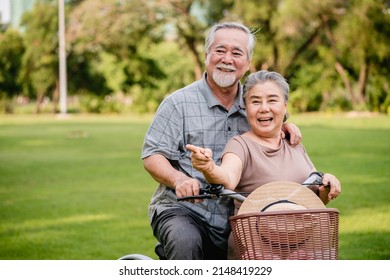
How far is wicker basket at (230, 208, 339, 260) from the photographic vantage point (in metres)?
2.79

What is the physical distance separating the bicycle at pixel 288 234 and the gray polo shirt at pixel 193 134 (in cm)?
55

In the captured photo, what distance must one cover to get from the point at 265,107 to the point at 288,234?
2.03ft

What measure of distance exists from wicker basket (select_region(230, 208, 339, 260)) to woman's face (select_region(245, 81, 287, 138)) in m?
0.53

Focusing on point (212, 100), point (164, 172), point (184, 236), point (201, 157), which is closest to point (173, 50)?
point (212, 100)

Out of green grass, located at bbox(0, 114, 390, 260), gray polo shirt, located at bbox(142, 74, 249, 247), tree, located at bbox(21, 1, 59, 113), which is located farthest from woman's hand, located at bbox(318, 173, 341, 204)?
tree, located at bbox(21, 1, 59, 113)

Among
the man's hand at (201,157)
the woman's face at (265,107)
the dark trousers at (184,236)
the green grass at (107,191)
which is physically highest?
the woman's face at (265,107)

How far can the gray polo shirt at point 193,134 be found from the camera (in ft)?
11.2

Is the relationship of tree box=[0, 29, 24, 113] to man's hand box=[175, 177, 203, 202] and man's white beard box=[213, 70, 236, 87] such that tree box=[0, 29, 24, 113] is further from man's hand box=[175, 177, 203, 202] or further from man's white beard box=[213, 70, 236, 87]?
man's hand box=[175, 177, 203, 202]

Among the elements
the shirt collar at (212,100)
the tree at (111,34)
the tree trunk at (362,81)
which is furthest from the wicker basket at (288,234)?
the tree at (111,34)

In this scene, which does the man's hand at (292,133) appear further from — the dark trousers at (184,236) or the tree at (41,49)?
the tree at (41,49)

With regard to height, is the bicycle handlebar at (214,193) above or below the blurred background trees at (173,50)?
below

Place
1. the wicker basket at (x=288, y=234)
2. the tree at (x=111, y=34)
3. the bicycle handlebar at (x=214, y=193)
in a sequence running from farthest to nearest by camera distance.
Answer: the tree at (x=111, y=34) → the bicycle handlebar at (x=214, y=193) → the wicker basket at (x=288, y=234)

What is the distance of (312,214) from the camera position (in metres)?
2.79

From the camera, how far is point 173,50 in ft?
106
